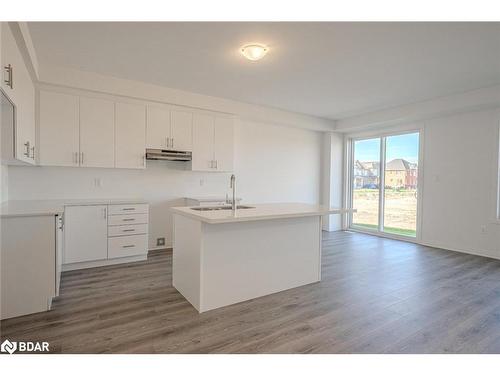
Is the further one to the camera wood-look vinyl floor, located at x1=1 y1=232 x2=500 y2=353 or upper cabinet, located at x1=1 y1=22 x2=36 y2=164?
upper cabinet, located at x1=1 y1=22 x2=36 y2=164

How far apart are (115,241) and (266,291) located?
227 cm

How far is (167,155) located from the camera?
4441mm

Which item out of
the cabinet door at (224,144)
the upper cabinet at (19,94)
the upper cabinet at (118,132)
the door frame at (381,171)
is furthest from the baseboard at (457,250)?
the upper cabinet at (19,94)

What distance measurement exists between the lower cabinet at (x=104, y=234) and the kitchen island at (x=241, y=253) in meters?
1.23

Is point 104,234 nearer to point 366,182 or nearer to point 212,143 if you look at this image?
point 212,143

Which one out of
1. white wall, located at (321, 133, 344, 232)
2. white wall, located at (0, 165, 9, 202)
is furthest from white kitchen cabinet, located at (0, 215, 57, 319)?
white wall, located at (321, 133, 344, 232)

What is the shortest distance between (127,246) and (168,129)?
1.89 m

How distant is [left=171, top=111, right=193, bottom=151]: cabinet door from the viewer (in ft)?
14.9

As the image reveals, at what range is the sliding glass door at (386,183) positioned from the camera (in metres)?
5.68

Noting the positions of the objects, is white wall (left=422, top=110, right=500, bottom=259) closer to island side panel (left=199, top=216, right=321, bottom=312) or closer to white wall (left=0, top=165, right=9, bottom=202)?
island side panel (left=199, top=216, right=321, bottom=312)

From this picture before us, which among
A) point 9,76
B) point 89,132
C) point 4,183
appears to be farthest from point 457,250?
point 4,183
